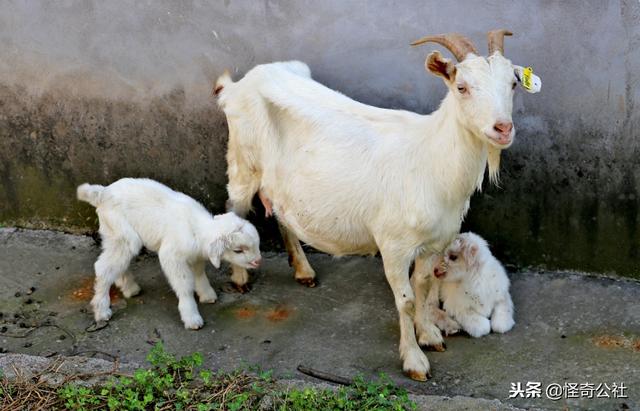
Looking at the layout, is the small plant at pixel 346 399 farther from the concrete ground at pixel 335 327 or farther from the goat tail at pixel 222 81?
the goat tail at pixel 222 81

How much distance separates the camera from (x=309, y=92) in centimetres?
538

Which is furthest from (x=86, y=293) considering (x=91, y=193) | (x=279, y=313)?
(x=279, y=313)

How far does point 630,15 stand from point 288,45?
6.71ft

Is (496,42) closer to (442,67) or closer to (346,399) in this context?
(442,67)

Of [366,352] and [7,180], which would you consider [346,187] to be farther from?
[7,180]

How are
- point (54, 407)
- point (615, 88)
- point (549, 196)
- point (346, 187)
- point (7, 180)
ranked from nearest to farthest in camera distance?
1. point (54, 407)
2. point (346, 187)
3. point (615, 88)
4. point (549, 196)
5. point (7, 180)

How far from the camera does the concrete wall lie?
17.8 feet

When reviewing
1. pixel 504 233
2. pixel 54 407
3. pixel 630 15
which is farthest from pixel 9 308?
pixel 630 15

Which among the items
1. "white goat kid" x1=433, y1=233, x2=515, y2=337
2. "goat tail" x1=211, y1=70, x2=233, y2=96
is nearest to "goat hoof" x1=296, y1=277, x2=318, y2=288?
"white goat kid" x1=433, y1=233, x2=515, y2=337

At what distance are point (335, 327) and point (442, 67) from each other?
1.83 meters

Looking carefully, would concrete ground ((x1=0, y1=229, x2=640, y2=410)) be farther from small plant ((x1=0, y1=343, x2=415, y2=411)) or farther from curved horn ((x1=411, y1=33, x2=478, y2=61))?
curved horn ((x1=411, y1=33, x2=478, y2=61))

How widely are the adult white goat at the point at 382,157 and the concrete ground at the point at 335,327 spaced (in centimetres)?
31

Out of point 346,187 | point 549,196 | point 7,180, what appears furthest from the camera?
point 7,180

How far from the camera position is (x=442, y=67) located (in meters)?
4.45
